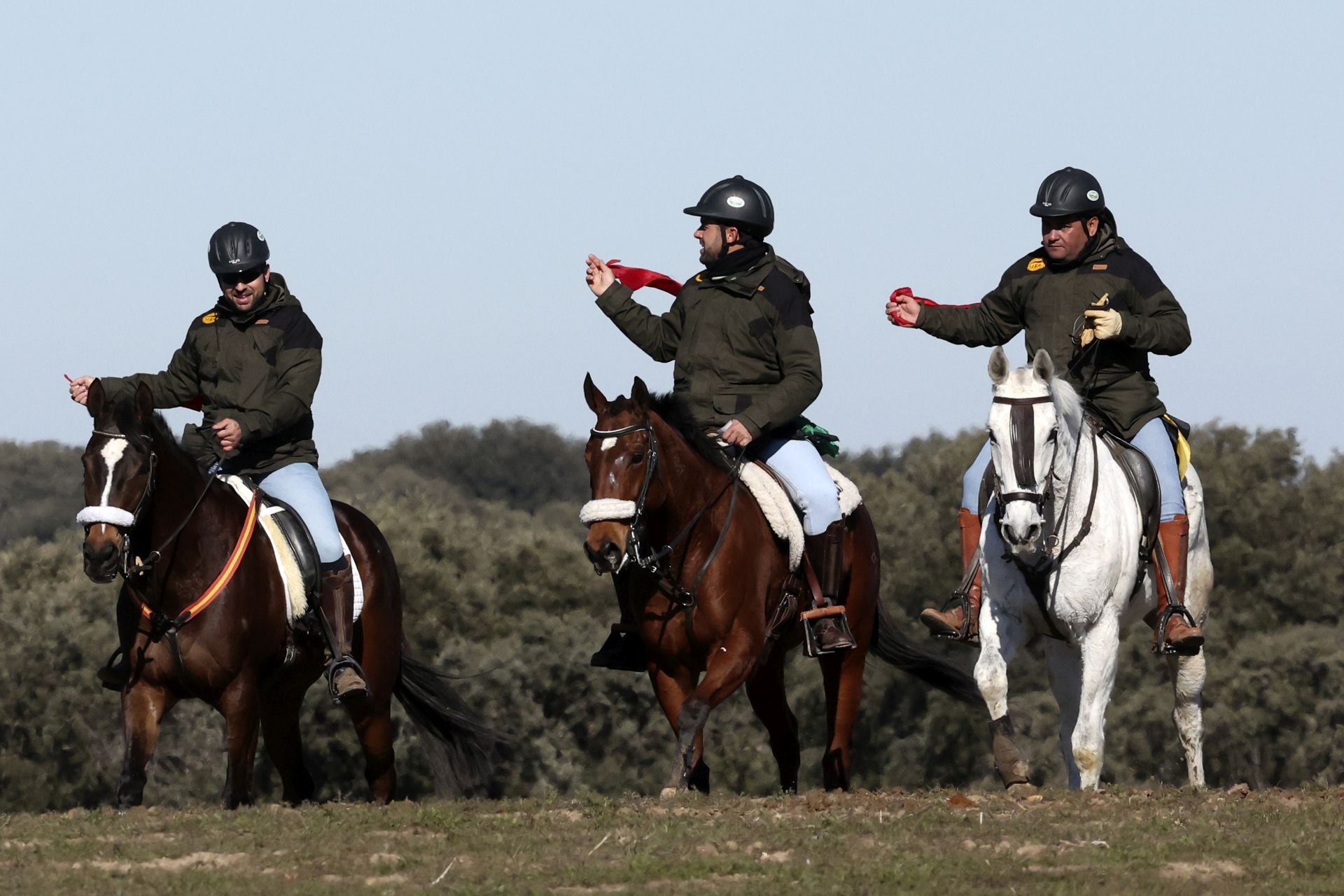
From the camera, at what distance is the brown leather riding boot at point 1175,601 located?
43.2ft

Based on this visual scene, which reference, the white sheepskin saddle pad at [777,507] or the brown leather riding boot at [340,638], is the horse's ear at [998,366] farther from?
the brown leather riding boot at [340,638]

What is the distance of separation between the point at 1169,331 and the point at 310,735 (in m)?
32.0

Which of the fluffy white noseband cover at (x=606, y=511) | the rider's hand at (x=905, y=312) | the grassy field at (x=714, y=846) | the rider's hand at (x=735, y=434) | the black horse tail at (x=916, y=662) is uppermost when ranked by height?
the rider's hand at (x=905, y=312)

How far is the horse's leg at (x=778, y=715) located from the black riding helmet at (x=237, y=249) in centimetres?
432

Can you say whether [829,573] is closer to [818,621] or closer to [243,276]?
[818,621]

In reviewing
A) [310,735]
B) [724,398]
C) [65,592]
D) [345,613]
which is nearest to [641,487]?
[724,398]

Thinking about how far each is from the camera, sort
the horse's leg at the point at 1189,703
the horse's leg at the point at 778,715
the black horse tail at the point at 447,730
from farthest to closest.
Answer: the black horse tail at the point at 447,730, the horse's leg at the point at 778,715, the horse's leg at the point at 1189,703

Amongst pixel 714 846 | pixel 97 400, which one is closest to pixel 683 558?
pixel 714 846

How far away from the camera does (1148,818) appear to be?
35.8ft

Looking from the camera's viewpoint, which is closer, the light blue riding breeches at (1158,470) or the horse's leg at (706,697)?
the horse's leg at (706,697)

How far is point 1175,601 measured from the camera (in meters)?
13.3

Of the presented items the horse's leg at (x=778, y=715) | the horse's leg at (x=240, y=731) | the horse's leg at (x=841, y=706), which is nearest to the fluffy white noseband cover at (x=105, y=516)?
the horse's leg at (x=240, y=731)

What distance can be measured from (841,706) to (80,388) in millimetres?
5435

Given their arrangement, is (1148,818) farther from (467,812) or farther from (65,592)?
(65,592)
